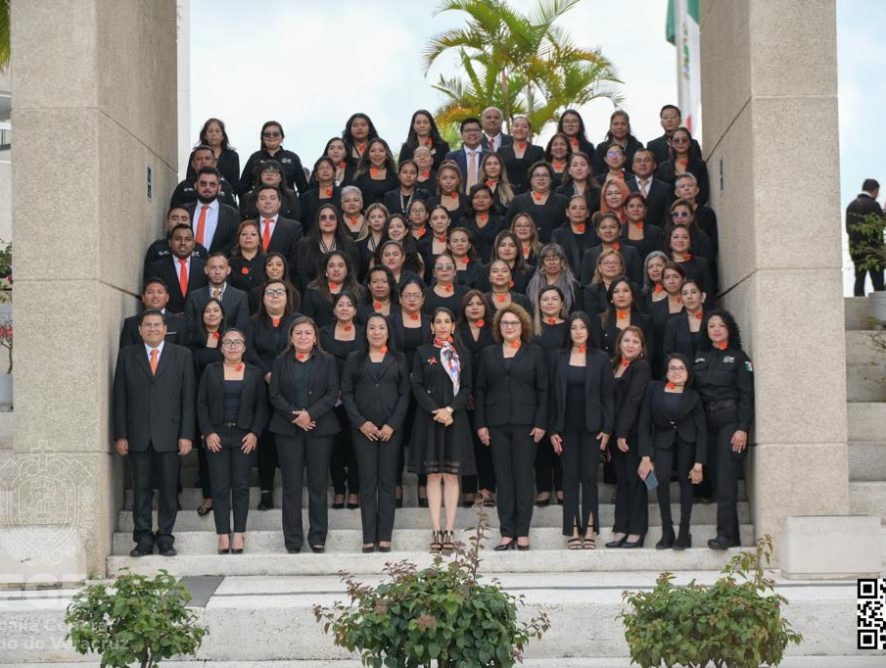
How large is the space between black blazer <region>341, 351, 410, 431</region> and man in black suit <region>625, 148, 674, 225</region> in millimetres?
3630

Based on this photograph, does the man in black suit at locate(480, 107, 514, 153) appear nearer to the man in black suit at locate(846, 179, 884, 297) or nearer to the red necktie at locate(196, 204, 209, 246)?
the red necktie at locate(196, 204, 209, 246)

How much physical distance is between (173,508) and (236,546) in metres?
0.62

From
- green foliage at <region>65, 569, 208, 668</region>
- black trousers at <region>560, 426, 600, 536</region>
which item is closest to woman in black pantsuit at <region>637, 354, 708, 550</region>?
black trousers at <region>560, 426, 600, 536</region>

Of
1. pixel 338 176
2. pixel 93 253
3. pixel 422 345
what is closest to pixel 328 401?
pixel 422 345

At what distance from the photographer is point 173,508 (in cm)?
1105

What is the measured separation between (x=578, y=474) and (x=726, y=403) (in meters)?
1.35

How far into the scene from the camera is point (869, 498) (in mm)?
11430

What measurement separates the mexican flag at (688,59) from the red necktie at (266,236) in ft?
52.6

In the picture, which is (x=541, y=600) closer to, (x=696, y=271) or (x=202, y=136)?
(x=696, y=271)

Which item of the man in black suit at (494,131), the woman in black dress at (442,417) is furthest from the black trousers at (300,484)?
the man in black suit at (494,131)

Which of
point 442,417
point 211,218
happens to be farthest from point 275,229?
point 442,417

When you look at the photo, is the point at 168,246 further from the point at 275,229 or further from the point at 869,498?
the point at 869,498

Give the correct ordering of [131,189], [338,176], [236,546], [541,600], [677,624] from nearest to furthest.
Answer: [677,624]
[541,600]
[236,546]
[131,189]
[338,176]

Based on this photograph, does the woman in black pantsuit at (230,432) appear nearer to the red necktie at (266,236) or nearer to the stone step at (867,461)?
the red necktie at (266,236)
